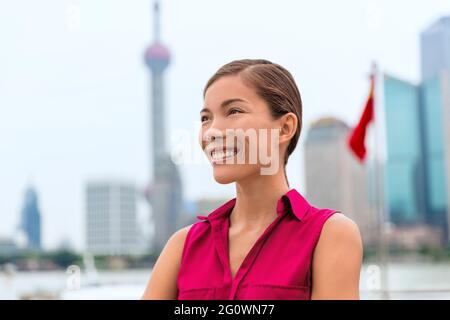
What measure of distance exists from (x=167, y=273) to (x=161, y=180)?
70.3 meters

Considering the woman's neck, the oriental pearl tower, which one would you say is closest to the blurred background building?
the oriental pearl tower

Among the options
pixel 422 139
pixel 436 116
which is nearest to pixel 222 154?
pixel 436 116

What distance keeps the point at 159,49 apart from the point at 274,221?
3559 inches

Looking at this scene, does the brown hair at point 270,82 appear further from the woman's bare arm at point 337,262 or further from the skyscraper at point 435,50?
the skyscraper at point 435,50

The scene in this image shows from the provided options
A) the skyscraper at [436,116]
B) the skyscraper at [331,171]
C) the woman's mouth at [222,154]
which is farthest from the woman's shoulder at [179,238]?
the skyscraper at [436,116]

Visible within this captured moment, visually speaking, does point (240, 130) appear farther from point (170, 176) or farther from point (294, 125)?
point (170, 176)

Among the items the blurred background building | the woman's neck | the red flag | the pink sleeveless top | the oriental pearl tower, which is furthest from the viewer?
the blurred background building

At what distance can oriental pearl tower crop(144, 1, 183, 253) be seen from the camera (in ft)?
216

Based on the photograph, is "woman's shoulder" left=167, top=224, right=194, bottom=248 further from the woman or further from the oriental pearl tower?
the oriental pearl tower

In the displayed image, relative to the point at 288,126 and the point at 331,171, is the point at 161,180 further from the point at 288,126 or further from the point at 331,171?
the point at 288,126

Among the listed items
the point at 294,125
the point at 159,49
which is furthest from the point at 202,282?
the point at 159,49

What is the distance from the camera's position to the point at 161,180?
2793 inches

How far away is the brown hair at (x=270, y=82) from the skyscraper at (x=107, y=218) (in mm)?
74571
